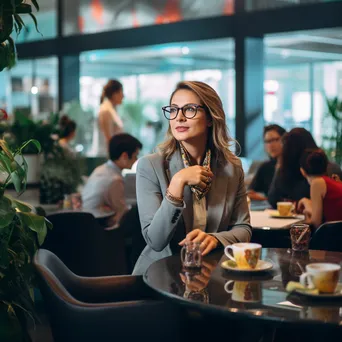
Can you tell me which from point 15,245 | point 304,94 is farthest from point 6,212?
point 304,94

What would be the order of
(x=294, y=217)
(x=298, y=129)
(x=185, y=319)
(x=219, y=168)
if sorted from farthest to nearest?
(x=298, y=129) → (x=294, y=217) → (x=219, y=168) → (x=185, y=319)

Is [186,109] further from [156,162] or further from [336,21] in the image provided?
[336,21]

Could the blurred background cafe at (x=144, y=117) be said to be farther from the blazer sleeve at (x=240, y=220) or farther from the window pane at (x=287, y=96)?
the blazer sleeve at (x=240, y=220)

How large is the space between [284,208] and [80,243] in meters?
1.23

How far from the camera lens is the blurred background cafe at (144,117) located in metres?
2.41

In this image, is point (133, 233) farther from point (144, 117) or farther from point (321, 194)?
point (144, 117)

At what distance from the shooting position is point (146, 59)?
10164 mm

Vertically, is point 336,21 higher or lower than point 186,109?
higher

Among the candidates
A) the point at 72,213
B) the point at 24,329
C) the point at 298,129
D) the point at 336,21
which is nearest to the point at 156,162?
the point at 24,329

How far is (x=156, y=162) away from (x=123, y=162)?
248 cm

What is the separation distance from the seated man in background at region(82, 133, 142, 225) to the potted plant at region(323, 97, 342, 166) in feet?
9.87

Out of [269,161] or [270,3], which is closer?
[269,161]

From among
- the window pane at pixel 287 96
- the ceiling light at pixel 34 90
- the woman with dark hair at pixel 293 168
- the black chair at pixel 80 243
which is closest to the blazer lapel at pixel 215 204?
the black chair at pixel 80 243

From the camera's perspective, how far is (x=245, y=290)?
2.33 m
